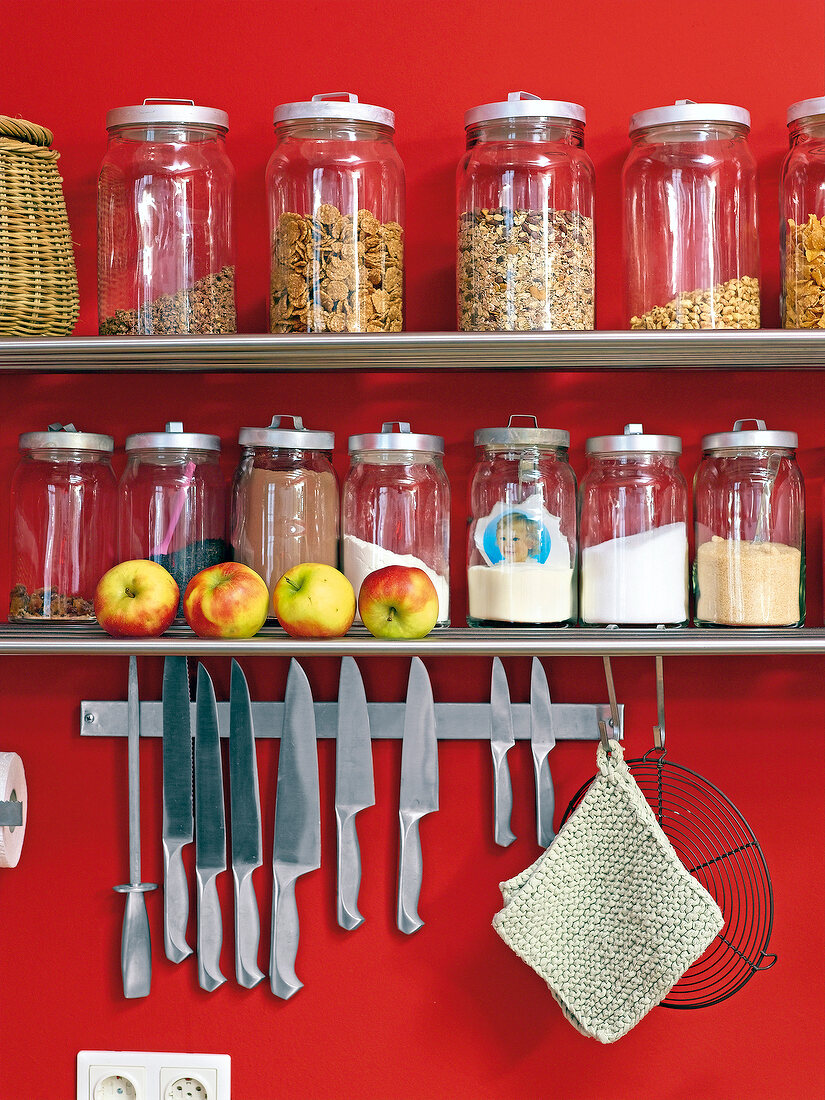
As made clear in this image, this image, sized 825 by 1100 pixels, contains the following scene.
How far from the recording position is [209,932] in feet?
3.97

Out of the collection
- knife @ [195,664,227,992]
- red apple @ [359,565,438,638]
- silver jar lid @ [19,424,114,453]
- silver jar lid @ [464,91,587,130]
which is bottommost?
knife @ [195,664,227,992]

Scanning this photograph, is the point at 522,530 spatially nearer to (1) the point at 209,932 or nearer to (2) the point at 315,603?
(2) the point at 315,603

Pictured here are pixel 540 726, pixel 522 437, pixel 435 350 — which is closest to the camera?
pixel 435 350

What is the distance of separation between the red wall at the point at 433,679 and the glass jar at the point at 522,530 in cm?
9

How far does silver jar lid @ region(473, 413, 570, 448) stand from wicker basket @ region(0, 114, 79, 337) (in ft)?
1.56

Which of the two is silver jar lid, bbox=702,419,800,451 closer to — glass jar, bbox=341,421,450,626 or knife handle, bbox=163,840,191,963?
glass jar, bbox=341,421,450,626

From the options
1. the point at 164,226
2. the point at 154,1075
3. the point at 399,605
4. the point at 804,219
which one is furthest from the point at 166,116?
the point at 154,1075

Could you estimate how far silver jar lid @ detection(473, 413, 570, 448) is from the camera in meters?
1.10

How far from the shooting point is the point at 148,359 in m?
1.08

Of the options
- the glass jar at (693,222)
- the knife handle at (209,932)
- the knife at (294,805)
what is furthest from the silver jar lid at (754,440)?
the knife handle at (209,932)

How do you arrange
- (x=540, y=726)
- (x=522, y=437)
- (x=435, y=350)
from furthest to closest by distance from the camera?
(x=540, y=726) → (x=522, y=437) → (x=435, y=350)

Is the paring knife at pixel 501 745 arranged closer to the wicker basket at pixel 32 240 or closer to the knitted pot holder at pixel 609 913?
the knitted pot holder at pixel 609 913

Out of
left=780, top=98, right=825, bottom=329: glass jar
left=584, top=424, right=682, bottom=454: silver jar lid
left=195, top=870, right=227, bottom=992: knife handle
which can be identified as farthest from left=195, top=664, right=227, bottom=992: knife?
left=780, top=98, right=825, bottom=329: glass jar

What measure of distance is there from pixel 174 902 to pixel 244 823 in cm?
13
